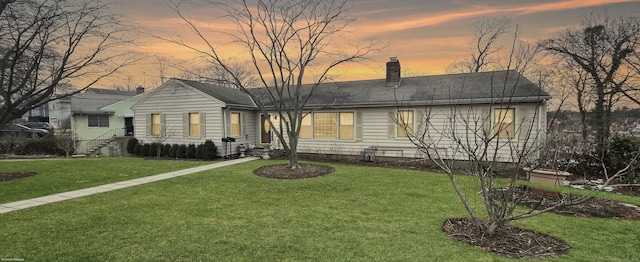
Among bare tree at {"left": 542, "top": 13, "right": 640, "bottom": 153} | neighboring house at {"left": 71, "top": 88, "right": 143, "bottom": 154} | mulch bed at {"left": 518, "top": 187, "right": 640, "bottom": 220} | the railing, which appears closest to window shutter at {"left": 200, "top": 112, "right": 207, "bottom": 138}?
the railing

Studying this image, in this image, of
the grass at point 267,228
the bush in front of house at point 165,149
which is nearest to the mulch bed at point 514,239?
the grass at point 267,228

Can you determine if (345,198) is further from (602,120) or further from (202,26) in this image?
(602,120)

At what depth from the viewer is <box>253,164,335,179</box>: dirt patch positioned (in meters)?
10.1

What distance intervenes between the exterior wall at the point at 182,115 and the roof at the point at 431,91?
4.19 meters

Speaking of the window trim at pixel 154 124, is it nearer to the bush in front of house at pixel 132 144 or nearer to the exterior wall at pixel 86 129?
the bush in front of house at pixel 132 144

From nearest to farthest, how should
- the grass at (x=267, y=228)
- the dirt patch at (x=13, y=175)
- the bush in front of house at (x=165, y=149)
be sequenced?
the grass at (x=267, y=228) → the dirt patch at (x=13, y=175) → the bush in front of house at (x=165, y=149)

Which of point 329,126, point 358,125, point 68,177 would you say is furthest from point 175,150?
point 358,125

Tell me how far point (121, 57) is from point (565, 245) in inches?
491

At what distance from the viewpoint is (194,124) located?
1589 centimetres

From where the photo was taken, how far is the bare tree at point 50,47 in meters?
8.66

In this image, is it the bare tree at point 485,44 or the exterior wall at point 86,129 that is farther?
the exterior wall at point 86,129

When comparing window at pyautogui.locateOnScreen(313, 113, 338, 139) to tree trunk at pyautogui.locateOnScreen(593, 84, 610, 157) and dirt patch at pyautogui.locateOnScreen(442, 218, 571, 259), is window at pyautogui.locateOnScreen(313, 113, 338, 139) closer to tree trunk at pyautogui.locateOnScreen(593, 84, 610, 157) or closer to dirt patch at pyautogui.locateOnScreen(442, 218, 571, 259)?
dirt patch at pyautogui.locateOnScreen(442, 218, 571, 259)

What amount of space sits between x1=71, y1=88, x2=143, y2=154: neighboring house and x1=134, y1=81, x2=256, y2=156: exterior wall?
22.3 ft

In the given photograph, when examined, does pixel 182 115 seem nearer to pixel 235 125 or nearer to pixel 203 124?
pixel 203 124
